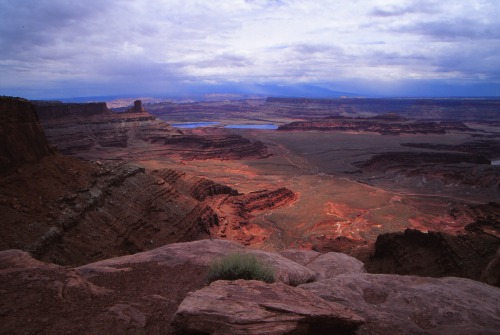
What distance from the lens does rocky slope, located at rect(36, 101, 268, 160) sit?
50062 millimetres

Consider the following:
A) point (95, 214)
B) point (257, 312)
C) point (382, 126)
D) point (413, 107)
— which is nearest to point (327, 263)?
point (257, 312)

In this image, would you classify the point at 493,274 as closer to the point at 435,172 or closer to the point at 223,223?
the point at 223,223

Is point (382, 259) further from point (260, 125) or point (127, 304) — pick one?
point (260, 125)

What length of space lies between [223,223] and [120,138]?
41.2 metres

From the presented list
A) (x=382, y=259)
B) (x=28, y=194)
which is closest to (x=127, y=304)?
(x=28, y=194)

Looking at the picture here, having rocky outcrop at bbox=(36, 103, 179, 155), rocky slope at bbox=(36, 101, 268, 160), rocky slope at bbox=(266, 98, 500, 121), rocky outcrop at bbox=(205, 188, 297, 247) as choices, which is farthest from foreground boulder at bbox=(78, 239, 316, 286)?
rocky slope at bbox=(266, 98, 500, 121)

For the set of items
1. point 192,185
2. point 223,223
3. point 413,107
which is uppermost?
point 413,107

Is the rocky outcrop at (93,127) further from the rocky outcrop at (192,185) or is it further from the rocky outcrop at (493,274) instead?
the rocky outcrop at (493,274)

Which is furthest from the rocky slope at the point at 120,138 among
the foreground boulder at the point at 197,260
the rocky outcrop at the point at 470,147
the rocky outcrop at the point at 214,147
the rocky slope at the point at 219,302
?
the rocky slope at the point at 219,302

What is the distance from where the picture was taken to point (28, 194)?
40.2 feet

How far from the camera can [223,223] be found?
21250mm

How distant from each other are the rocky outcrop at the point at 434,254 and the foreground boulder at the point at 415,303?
176 inches

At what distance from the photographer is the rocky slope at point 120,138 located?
50.1m

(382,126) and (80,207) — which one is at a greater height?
(382,126)
